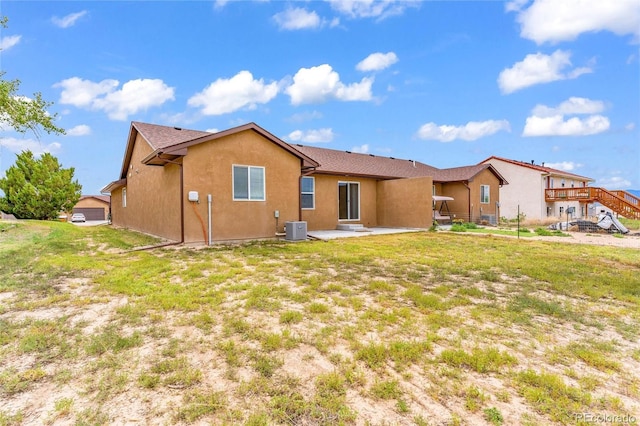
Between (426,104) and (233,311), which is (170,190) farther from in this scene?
(426,104)

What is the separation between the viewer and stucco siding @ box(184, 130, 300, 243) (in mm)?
9391

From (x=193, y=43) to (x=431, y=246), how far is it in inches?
637

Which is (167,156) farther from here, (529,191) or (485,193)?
(529,191)

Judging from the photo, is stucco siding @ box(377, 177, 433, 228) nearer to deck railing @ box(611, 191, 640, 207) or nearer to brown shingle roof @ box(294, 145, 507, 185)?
brown shingle roof @ box(294, 145, 507, 185)

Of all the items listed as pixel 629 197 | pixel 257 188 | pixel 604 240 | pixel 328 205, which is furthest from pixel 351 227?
pixel 629 197

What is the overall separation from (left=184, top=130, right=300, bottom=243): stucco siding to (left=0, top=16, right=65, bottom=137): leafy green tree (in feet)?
27.2

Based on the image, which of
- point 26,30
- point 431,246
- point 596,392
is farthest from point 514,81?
point 26,30

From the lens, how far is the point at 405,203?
598 inches

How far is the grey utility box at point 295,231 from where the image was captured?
10500mm

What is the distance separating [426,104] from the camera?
2097cm

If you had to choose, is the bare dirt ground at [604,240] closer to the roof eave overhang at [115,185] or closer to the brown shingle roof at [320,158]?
the brown shingle roof at [320,158]

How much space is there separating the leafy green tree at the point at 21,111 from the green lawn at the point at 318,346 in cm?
974

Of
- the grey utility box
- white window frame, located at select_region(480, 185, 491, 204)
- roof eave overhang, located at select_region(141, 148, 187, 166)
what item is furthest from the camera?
white window frame, located at select_region(480, 185, 491, 204)

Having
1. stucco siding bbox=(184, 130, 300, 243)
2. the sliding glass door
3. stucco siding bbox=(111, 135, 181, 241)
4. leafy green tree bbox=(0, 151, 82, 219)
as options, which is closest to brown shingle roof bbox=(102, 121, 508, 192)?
stucco siding bbox=(184, 130, 300, 243)
